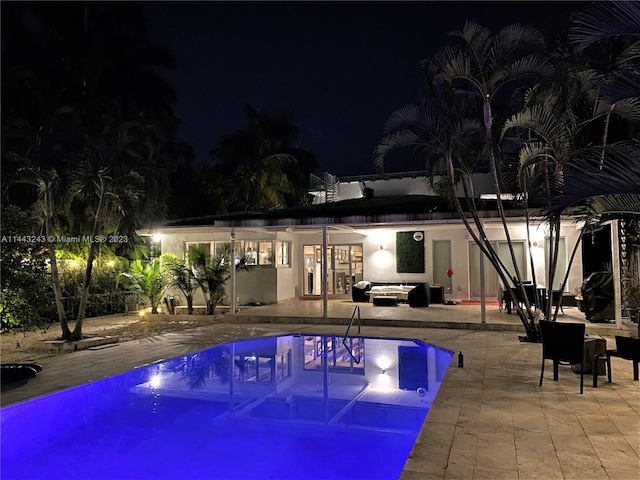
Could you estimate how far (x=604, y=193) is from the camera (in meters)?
3.86

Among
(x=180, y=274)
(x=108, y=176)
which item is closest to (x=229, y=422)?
(x=108, y=176)

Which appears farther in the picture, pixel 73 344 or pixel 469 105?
pixel 469 105

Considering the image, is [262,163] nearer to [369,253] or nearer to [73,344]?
[369,253]

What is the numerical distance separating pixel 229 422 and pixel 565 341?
4601 mm

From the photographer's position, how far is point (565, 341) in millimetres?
6242

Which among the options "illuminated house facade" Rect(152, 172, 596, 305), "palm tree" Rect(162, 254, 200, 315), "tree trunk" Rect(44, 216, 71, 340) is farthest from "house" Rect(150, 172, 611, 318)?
"tree trunk" Rect(44, 216, 71, 340)

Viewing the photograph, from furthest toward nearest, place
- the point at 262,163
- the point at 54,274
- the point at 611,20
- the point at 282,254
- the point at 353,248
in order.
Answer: the point at 262,163 → the point at 353,248 → the point at 282,254 → the point at 54,274 → the point at 611,20

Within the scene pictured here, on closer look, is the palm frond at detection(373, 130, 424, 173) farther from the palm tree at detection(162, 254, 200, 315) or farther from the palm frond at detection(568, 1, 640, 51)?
the palm tree at detection(162, 254, 200, 315)

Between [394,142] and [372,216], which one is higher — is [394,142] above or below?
above

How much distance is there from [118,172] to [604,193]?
9796 mm

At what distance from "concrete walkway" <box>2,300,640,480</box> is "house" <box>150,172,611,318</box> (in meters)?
4.44

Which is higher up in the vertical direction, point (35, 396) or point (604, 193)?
point (604, 193)

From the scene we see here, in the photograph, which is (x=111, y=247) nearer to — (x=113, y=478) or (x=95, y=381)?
(x=95, y=381)

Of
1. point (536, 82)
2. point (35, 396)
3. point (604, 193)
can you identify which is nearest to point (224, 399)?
point (35, 396)
